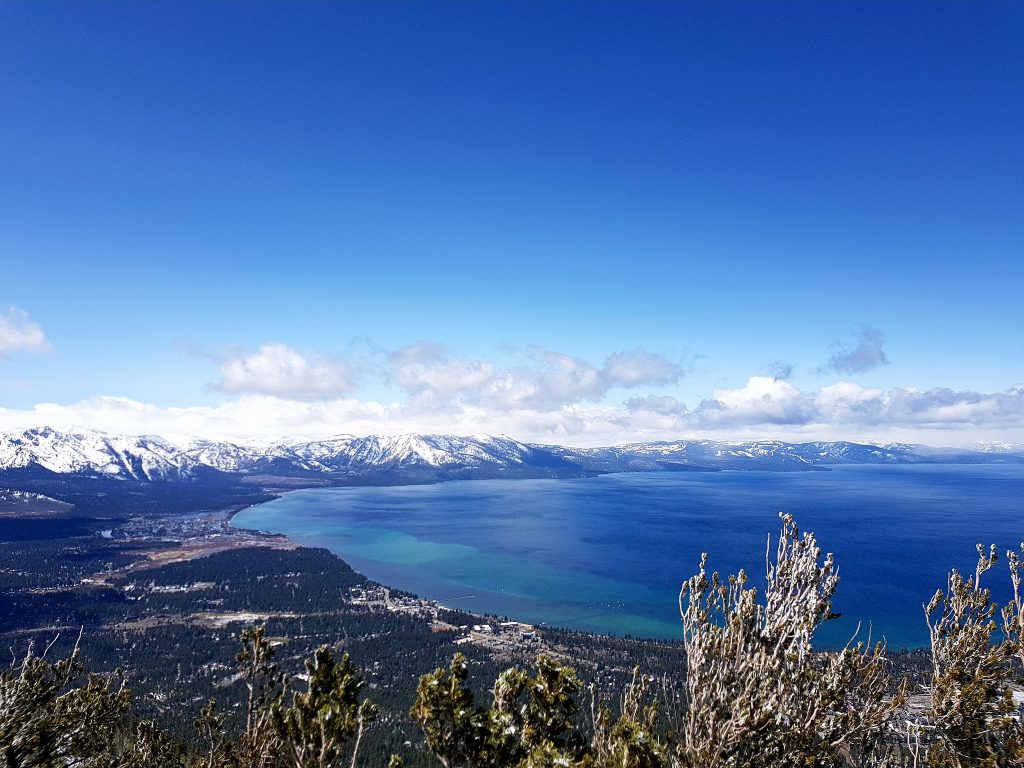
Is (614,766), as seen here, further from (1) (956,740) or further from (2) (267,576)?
(2) (267,576)

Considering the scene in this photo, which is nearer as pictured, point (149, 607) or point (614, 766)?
point (614, 766)

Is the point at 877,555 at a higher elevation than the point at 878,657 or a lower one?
lower

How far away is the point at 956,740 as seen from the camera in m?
10.7

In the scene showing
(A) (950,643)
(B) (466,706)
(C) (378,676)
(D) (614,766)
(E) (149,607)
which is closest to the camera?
(D) (614,766)

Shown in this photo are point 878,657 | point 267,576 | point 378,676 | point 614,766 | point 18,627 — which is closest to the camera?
point 614,766

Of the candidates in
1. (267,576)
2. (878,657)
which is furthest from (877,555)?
(878,657)

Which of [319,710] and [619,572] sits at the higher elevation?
[319,710]

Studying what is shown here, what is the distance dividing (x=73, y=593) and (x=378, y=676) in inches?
4327

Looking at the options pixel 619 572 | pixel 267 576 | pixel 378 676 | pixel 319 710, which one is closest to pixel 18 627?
pixel 267 576

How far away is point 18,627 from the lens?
4815 inches

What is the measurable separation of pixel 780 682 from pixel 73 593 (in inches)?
7437

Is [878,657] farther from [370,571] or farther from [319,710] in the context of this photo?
[370,571]

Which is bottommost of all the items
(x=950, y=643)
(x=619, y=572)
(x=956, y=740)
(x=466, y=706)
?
(x=619, y=572)

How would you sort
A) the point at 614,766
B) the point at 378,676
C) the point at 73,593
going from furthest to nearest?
the point at 73,593, the point at 378,676, the point at 614,766
